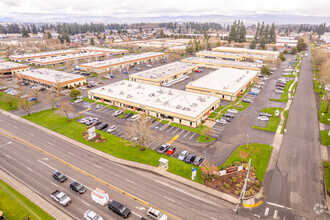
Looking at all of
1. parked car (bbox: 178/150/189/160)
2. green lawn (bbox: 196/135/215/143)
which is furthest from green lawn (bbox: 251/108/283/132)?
parked car (bbox: 178/150/189/160)

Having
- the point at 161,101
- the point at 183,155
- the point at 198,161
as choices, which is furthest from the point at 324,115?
the point at 161,101

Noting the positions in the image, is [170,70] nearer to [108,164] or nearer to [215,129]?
[215,129]

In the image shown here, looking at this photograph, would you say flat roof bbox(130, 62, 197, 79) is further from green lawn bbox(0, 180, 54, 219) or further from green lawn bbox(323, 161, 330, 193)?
green lawn bbox(0, 180, 54, 219)

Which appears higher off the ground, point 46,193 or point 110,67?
point 110,67

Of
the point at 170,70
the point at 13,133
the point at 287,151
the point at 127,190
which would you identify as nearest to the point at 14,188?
the point at 127,190

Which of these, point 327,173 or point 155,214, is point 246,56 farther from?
point 155,214
